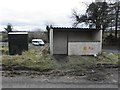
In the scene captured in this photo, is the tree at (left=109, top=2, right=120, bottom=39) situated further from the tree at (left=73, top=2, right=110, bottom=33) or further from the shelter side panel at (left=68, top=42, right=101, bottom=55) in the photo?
the shelter side panel at (left=68, top=42, right=101, bottom=55)

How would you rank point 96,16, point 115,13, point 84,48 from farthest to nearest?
point 96,16
point 115,13
point 84,48

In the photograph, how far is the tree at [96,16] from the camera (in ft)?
124

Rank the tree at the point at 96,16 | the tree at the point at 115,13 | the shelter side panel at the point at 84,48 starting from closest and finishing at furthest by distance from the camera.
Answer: the shelter side panel at the point at 84,48 < the tree at the point at 115,13 < the tree at the point at 96,16

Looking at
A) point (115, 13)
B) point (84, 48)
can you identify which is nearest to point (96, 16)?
point (115, 13)

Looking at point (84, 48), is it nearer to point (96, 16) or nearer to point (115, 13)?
point (115, 13)

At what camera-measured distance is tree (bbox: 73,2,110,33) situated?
3775cm

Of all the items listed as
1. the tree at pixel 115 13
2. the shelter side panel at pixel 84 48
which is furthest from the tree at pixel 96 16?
the shelter side panel at pixel 84 48

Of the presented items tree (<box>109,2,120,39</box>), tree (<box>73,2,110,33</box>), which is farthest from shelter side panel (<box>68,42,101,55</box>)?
tree (<box>109,2,120,39</box>)

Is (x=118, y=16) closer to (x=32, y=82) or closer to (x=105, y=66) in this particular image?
(x=105, y=66)

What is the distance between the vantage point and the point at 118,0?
36.8m

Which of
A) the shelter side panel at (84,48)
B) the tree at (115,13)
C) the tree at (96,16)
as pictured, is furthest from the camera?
the tree at (96,16)

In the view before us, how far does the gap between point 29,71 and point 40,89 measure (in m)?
4.05

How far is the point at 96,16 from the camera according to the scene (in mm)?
38719

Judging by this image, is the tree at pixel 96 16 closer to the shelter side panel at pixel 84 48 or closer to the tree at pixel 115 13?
the tree at pixel 115 13
